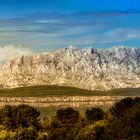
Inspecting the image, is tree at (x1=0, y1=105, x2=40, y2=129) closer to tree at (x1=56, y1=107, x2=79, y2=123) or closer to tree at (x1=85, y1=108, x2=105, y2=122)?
tree at (x1=56, y1=107, x2=79, y2=123)

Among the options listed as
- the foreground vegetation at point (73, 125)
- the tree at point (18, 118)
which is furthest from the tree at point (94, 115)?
the tree at point (18, 118)

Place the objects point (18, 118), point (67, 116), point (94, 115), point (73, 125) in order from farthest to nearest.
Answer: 1. point (94, 115)
2. point (67, 116)
3. point (18, 118)
4. point (73, 125)

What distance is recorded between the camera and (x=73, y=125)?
14225cm

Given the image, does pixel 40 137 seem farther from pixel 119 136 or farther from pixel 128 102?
pixel 128 102

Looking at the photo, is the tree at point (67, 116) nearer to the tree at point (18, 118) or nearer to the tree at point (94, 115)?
the tree at point (94, 115)

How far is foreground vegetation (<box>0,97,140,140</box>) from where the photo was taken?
110062 mm

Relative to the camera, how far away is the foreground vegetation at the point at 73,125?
361 feet

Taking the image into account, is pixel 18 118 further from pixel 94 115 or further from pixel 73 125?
pixel 94 115

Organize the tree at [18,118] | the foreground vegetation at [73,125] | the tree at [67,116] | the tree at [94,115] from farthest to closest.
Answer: the tree at [94,115] < the tree at [67,116] < the tree at [18,118] < the foreground vegetation at [73,125]

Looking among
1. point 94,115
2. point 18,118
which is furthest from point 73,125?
point 18,118

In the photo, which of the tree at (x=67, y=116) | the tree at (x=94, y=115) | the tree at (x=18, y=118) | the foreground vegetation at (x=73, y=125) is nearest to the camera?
the foreground vegetation at (x=73, y=125)

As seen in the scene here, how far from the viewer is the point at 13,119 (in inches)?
5910

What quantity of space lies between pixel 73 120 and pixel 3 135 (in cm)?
3429

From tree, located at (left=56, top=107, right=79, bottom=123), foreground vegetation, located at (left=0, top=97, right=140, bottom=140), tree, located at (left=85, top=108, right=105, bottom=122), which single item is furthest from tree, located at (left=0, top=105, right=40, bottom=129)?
tree, located at (left=85, top=108, right=105, bottom=122)
